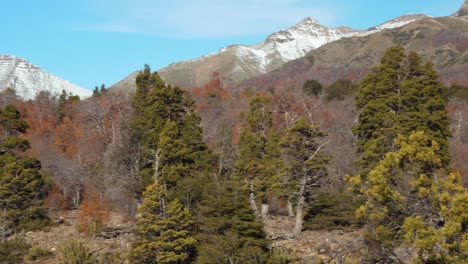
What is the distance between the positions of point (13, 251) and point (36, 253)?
40.4 inches

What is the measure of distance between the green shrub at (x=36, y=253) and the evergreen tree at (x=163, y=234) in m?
5.78

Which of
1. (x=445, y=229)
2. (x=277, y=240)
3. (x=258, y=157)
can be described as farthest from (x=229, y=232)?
(x=258, y=157)

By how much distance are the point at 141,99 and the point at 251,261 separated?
66.6ft

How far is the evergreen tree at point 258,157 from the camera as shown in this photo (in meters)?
26.1

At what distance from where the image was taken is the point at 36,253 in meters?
22.3

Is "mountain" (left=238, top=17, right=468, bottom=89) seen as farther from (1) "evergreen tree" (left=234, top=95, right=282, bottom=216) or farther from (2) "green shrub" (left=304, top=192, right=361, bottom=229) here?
(2) "green shrub" (left=304, top=192, right=361, bottom=229)

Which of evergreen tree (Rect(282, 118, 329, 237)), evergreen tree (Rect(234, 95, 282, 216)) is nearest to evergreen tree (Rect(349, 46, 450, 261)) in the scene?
evergreen tree (Rect(282, 118, 329, 237))

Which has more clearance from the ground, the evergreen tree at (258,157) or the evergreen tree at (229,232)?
the evergreen tree at (258,157)

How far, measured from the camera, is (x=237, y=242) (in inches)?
687

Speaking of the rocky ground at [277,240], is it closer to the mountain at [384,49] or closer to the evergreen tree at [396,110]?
the evergreen tree at [396,110]

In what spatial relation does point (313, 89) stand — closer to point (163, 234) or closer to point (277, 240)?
point (277, 240)

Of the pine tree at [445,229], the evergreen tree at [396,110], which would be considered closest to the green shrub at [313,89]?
the evergreen tree at [396,110]

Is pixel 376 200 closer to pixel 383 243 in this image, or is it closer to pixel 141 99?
pixel 383 243

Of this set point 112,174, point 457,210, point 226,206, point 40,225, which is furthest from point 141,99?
point 457,210
